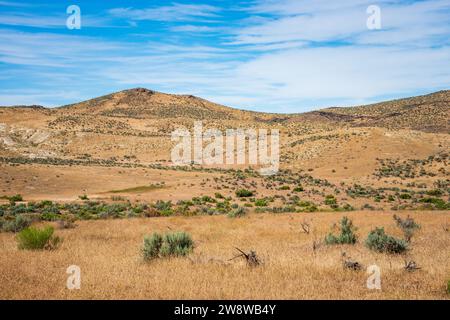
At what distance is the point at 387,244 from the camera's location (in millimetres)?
12078

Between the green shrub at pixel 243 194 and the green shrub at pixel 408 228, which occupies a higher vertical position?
the green shrub at pixel 408 228

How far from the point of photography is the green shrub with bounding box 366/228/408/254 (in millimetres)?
12016

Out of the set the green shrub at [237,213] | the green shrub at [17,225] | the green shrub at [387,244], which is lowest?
the green shrub at [237,213]

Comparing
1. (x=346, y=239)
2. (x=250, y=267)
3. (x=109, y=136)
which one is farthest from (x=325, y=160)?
(x=250, y=267)

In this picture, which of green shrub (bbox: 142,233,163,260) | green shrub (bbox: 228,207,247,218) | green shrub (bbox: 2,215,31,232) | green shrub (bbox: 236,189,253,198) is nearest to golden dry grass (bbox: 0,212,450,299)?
green shrub (bbox: 142,233,163,260)

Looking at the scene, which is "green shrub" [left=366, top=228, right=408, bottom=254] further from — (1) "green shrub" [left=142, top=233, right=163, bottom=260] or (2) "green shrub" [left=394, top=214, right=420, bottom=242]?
(1) "green shrub" [left=142, top=233, right=163, bottom=260]

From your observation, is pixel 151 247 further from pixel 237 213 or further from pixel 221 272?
pixel 237 213

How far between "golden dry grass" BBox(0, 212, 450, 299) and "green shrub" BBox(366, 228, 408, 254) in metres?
0.36

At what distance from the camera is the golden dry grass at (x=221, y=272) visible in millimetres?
7691

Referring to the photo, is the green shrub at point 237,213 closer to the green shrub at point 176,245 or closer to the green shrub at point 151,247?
the green shrub at point 176,245

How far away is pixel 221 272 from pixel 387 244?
559 cm

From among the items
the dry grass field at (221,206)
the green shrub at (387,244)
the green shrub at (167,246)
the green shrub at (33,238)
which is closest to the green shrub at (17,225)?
the dry grass field at (221,206)

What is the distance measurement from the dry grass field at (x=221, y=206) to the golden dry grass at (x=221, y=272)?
40 millimetres
